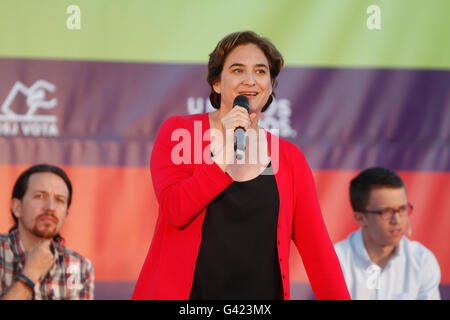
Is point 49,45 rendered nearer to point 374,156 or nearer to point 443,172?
point 374,156

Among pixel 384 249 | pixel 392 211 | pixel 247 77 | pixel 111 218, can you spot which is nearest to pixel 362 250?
pixel 384 249

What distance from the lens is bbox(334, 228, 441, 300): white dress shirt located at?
2891 mm

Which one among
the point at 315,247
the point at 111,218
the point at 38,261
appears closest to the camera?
the point at 315,247

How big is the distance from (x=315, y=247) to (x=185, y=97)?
1.31 metres

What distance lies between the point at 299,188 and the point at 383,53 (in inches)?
52.9

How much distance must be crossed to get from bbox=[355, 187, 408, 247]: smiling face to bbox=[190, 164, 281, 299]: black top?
4.21ft

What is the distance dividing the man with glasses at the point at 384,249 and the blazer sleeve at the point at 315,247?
3.52 ft

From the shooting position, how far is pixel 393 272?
2.92 m

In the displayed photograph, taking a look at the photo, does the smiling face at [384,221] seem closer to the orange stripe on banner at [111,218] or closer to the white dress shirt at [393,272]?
the white dress shirt at [393,272]

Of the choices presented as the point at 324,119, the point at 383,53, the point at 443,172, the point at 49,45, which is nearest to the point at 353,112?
the point at 324,119

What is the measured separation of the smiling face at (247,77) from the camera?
6.15 feet

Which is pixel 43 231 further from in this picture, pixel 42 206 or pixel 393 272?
pixel 393 272

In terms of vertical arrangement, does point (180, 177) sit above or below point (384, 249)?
above

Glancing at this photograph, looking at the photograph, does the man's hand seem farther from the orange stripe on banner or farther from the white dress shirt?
the white dress shirt
